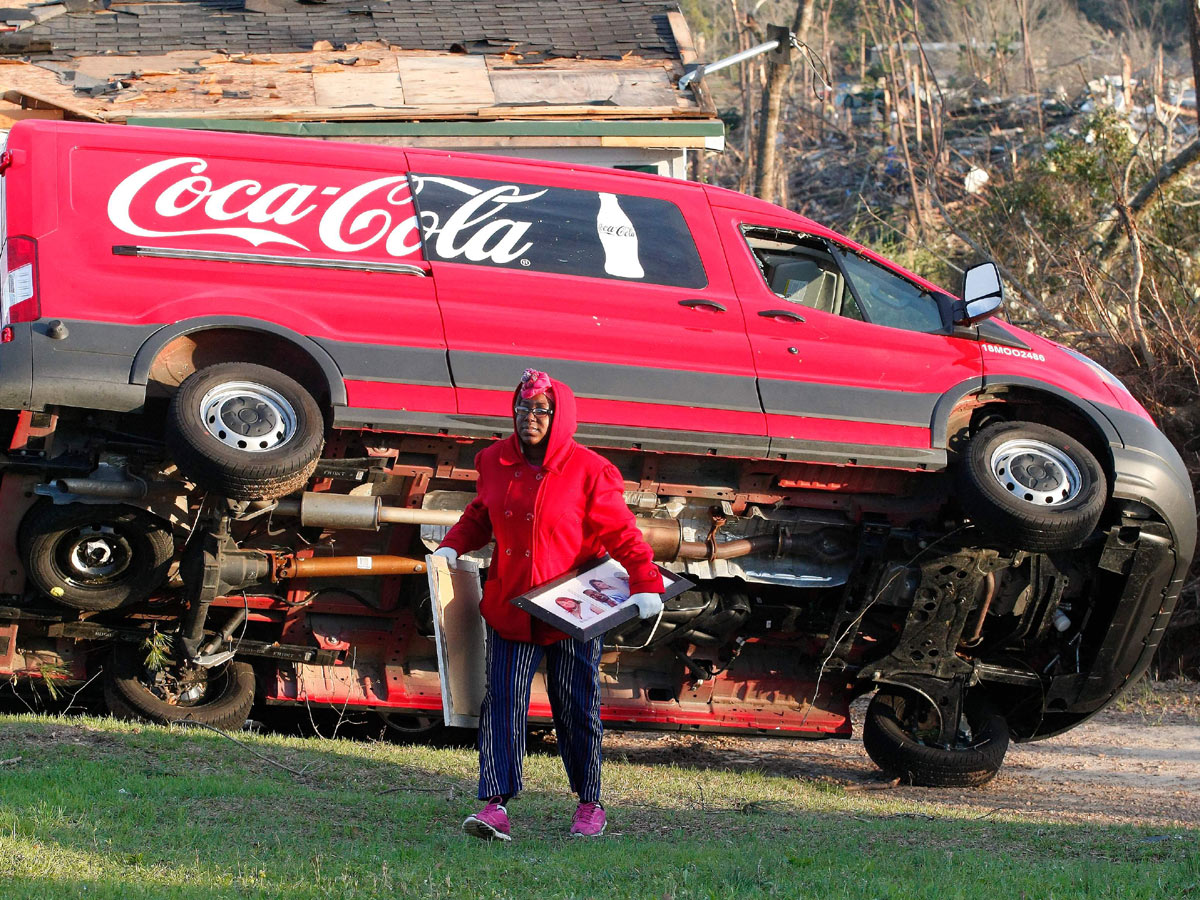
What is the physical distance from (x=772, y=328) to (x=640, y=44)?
7065 millimetres

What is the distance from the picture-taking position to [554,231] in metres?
7.47

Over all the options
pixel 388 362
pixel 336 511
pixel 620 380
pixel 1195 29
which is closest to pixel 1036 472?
pixel 620 380

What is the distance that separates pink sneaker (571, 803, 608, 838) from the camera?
222 inches

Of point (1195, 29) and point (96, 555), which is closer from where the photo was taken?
point (96, 555)

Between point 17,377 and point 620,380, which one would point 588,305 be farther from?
point 17,377

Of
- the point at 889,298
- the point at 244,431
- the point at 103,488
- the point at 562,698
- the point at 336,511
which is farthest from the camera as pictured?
the point at 889,298

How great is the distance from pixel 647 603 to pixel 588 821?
3.00 ft

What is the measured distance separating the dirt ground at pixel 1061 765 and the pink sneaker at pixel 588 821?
8.35 feet

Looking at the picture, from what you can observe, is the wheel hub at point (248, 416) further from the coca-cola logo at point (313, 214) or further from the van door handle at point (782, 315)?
the van door handle at point (782, 315)

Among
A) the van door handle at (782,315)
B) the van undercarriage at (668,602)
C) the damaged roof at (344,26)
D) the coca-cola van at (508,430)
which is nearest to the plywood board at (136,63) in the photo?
the damaged roof at (344,26)

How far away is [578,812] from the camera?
5.70 m

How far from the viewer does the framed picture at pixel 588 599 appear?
5.44 meters

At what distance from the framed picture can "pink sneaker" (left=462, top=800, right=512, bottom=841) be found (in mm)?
742

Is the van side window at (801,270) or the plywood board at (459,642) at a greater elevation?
the van side window at (801,270)
